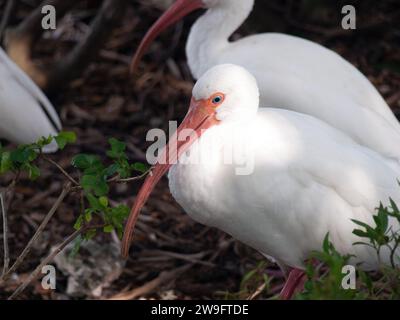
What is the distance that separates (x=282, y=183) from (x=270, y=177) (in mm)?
69

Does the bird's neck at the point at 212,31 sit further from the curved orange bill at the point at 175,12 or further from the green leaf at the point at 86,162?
the green leaf at the point at 86,162

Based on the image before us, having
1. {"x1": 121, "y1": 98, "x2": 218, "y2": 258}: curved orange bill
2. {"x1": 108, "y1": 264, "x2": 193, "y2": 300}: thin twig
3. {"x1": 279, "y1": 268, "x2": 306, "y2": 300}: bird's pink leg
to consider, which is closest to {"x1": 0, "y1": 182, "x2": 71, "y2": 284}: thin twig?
{"x1": 121, "y1": 98, "x2": 218, "y2": 258}: curved orange bill

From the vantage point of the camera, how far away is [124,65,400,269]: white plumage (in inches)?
183

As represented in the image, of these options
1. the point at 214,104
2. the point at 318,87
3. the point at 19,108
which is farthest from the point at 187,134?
the point at 19,108

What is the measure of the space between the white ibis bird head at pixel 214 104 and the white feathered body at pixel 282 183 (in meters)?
0.05

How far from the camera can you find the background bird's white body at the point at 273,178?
4.65m

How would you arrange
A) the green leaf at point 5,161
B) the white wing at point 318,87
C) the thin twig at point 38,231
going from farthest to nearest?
the white wing at point 318,87 → the thin twig at point 38,231 → the green leaf at point 5,161

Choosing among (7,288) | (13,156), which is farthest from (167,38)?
(13,156)

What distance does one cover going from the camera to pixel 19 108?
20.9ft

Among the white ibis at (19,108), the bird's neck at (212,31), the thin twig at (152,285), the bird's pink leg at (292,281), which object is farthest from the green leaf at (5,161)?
the bird's neck at (212,31)

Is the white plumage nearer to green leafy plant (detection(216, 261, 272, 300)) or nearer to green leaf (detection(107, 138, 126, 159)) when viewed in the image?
green leaf (detection(107, 138, 126, 159))

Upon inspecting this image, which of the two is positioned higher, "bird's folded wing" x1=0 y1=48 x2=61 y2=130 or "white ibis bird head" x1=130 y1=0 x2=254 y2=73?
"white ibis bird head" x1=130 y1=0 x2=254 y2=73

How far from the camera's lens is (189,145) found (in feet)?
15.6

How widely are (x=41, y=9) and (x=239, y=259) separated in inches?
102
